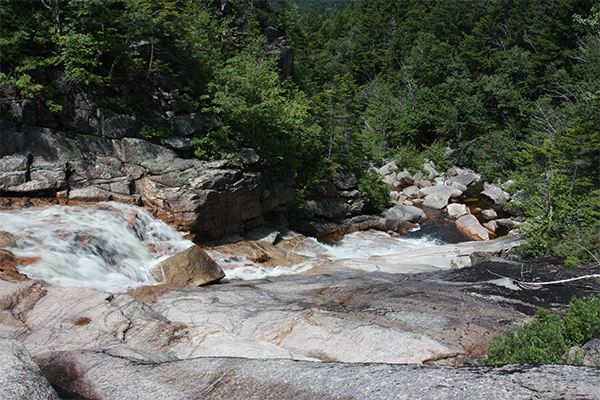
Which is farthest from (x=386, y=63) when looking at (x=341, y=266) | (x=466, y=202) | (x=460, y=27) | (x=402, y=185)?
(x=341, y=266)

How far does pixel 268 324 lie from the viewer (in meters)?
6.19

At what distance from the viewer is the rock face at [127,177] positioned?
34.8 ft

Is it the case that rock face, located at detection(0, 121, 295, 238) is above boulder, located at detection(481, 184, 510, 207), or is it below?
above

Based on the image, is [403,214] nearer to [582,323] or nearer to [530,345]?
[582,323]

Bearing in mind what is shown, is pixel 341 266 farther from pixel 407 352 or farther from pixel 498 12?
pixel 498 12

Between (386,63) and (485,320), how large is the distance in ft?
180

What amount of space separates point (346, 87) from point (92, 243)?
16570 millimetres

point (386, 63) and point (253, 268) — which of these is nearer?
point (253, 268)

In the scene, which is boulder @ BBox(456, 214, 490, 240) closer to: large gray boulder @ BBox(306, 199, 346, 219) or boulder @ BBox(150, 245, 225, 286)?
large gray boulder @ BBox(306, 199, 346, 219)

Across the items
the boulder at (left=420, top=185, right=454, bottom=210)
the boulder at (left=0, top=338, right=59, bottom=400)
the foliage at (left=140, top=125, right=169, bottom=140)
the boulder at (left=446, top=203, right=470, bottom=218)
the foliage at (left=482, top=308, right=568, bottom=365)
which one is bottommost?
the boulder at (left=446, top=203, right=470, bottom=218)

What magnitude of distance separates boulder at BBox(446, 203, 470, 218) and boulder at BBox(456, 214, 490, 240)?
1594 mm

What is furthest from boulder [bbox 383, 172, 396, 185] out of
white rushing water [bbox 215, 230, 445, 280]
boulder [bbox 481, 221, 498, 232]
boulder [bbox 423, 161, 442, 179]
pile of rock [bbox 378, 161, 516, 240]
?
white rushing water [bbox 215, 230, 445, 280]

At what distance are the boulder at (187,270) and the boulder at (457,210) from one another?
1835 centimetres

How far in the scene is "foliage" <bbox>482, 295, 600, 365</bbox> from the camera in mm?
4697
